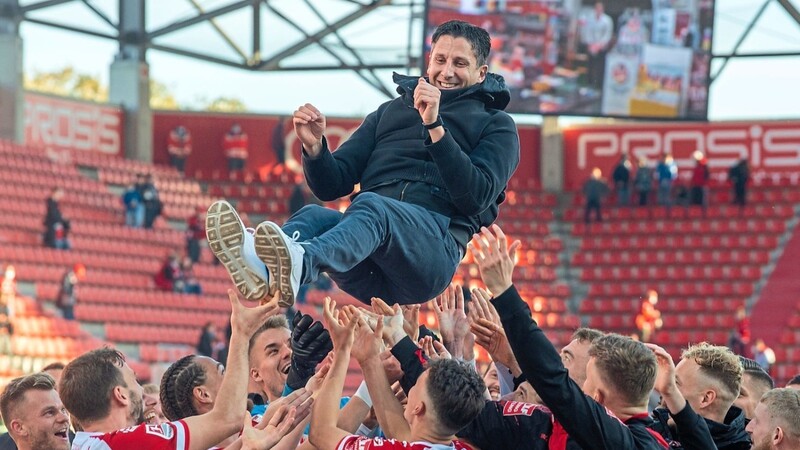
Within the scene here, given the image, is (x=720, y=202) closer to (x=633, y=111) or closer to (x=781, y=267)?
(x=781, y=267)

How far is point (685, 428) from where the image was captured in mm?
4371

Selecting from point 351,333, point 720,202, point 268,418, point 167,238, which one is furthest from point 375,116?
point 720,202

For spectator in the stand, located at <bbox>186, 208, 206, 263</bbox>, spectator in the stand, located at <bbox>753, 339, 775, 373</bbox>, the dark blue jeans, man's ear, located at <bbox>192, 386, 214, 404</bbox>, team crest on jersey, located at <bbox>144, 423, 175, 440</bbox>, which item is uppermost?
the dark blue jeans

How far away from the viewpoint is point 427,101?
4.59 m

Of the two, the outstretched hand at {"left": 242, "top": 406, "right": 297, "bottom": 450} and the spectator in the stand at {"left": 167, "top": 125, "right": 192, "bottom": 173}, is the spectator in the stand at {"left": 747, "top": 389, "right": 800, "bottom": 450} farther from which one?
the spectator in the stand at {"left": 167, "top": 125, "right": 192, "bottom": 173}

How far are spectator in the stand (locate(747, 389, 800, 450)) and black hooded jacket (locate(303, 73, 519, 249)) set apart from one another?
1.21 meters

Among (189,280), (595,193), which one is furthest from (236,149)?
(595,193)

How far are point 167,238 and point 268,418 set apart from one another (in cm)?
1611

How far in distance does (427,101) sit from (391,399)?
3.27 feet

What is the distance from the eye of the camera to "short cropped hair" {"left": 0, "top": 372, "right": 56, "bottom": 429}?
4.84m

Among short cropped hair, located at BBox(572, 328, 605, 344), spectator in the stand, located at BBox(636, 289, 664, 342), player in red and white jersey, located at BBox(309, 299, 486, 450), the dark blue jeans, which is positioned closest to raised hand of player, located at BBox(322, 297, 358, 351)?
player in red and white jersey, located at BBox(309, 299, 486, 450)

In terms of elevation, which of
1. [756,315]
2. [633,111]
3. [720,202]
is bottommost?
[756,315]

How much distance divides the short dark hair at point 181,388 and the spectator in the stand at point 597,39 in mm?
14507

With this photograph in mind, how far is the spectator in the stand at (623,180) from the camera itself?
2245cm
